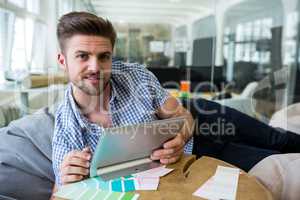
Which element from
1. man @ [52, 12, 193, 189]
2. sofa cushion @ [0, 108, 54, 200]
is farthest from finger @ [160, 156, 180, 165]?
sofa cushion @ [0, 108, 54, 200]

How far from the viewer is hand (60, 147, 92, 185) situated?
1.04 metres

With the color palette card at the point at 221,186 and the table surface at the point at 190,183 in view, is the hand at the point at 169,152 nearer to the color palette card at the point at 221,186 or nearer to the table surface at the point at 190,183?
the table surface at the point at 190,183

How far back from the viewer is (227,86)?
15.6 ft

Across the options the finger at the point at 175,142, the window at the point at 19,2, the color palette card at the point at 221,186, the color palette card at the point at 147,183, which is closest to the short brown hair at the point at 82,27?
the finger at the point at 175,142

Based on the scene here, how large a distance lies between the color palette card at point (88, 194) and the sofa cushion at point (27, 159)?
2.01 ft

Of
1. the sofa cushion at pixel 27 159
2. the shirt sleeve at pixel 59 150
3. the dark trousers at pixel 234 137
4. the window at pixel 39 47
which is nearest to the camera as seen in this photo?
the shirt sleeve at pixel 59 150

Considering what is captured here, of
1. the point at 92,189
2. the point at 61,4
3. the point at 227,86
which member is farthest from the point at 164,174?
the point at 227,86

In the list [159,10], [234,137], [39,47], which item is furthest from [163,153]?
[159,10]

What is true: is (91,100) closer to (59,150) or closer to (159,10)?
(59,150)

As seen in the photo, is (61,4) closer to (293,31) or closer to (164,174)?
(164,174)

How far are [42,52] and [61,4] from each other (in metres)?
0.56

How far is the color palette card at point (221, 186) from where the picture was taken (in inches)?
38.8

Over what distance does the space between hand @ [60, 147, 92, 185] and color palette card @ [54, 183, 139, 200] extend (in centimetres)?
4

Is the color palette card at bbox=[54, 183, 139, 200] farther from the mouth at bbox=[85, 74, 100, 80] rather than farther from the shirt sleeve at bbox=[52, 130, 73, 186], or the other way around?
the mouth at bbox=[85, 74, 100, 80]
